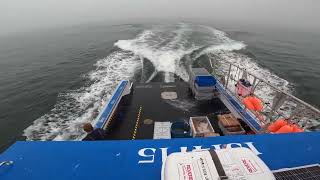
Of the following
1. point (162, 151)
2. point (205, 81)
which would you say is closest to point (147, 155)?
point (162, 151)

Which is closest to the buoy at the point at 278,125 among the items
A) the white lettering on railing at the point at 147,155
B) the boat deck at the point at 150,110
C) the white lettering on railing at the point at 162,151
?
the boat deck at the point at 150,110

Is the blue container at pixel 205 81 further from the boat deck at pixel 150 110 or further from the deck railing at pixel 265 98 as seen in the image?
the boat deck at pixel 150 110

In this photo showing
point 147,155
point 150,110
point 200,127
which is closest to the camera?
point 147,155

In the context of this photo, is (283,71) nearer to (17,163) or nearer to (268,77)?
(268,77)

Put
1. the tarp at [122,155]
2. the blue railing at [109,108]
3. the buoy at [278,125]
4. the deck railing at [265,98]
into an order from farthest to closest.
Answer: the deck railing at [265,98], the blue railing at [109,108], the buoy at [278,125], the tarp at [122,155]

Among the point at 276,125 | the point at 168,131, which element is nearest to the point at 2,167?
the point at 168,131

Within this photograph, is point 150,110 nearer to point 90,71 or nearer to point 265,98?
point 265,98
